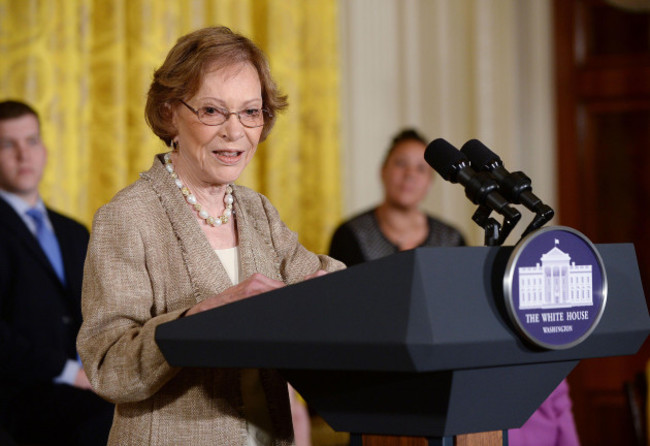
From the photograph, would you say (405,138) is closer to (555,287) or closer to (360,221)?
(360,221)

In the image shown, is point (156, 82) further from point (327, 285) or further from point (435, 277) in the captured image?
point (435, 277)

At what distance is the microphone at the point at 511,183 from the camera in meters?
1.19

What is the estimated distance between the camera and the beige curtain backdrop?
5.17 meters

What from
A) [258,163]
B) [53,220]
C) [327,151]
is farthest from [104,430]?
[327,151]

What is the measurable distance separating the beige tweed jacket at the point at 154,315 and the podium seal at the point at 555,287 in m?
0.50

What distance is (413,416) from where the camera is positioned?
116 centimetres

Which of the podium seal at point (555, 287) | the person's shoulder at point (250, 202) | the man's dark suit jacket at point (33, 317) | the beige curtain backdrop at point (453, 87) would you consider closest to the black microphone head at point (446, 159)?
the podium seal at point (555, 287)

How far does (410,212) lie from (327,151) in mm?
618

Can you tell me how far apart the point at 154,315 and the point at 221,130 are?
349mm

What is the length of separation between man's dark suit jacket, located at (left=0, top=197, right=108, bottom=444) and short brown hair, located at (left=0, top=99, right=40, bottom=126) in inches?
13.5

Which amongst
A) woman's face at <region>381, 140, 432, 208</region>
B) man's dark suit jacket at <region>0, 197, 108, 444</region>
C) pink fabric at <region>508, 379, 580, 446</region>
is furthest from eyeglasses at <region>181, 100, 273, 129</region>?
woman's face at <region>381, 140, 432, 208</region>

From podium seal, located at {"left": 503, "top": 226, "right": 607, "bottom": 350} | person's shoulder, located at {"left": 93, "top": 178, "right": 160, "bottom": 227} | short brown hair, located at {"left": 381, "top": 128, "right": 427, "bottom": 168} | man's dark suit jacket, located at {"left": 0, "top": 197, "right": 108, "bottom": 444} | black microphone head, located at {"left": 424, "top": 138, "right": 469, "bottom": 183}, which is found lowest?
man's dark suit jacket, located at {"left": 0, "top": 197, "right": 108, "bottom": 444}

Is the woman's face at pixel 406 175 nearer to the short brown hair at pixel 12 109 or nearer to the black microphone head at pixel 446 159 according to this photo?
the short brown hair at pixel 12 109

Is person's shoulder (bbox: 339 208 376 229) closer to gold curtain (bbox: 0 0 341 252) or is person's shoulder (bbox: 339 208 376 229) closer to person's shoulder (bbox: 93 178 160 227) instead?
gold curtain (bbox: 0 0 341 252)
